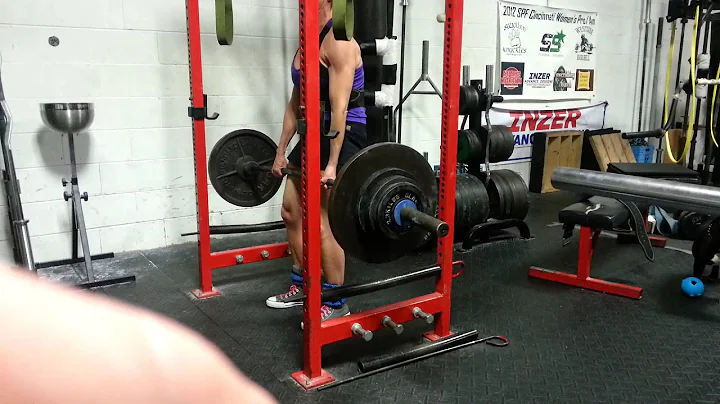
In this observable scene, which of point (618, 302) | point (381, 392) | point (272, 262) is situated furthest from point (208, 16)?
point (618, 302)

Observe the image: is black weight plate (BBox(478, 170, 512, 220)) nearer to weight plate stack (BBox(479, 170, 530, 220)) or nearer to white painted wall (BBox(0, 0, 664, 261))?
weight plate stack (BBox(479, 170, 530, 220))

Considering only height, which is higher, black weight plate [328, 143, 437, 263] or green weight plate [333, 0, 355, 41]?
green weight plate [333, 0, 355, 41]

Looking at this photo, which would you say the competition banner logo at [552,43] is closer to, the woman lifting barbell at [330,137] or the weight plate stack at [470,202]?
the weight plate stack at [470,202]

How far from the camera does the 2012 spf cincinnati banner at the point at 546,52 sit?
5.57 metres

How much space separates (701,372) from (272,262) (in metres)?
2.40

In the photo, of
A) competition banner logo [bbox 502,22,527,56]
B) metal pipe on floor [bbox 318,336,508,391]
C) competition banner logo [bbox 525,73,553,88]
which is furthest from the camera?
competition banner logo [bbox 525,73,553,88]

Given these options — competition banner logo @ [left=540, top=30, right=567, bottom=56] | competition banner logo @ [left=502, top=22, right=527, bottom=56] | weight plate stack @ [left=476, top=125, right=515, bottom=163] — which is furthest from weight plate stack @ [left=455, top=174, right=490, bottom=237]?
competition banner logo @ [left=540, top=30, right=567, bottom=56]

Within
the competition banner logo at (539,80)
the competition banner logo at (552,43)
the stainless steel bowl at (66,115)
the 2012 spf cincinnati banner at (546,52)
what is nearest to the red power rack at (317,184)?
the stainless steel bowl at (66,115)

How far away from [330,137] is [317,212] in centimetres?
28

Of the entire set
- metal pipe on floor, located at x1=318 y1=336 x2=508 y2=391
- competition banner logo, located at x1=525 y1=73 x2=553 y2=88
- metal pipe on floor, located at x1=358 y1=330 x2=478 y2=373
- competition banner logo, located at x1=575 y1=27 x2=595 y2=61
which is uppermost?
competition banner logo, located at x1=575 y1=27 x2=595 y2=61

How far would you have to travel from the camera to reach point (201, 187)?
9.58 ft

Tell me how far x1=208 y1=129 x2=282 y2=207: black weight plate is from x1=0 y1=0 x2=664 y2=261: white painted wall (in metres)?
1.02

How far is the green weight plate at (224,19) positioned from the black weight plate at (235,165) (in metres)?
0.61

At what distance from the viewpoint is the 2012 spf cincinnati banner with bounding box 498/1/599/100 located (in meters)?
5.57
